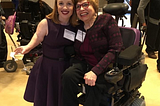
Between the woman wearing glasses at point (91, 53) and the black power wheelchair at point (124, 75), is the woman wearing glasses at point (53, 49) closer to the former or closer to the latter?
the woman wearing glasses at point (91, 53)

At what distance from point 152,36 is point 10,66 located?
237 centimetres

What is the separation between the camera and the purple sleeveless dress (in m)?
1.70

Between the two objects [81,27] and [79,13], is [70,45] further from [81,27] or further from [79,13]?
[79,13]

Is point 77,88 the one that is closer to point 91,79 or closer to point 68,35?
point 91,79

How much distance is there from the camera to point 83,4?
1562 mm

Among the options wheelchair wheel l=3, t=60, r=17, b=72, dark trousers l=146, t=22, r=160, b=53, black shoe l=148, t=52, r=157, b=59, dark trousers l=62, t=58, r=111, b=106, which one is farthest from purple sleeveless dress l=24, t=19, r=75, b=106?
black shoe l=148, t=52, r=157, b=59

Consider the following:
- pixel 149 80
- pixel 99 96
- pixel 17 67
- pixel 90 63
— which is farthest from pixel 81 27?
pixel 17 67

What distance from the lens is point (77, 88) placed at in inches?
59.8

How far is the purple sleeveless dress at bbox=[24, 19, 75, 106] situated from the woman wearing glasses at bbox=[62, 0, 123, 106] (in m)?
0.14

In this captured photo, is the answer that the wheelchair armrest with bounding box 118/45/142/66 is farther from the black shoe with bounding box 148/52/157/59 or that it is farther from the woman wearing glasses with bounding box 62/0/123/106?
the black shoe with bounding box 148/52/157/59

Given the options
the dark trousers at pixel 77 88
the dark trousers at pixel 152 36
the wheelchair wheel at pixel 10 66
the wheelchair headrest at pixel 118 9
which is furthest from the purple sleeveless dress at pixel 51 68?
the dark trousers at pixel 152 36

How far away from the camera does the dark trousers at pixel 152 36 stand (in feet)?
10.8

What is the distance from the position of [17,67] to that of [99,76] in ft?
7.15

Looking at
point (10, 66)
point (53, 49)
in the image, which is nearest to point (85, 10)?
point (53, 49)
